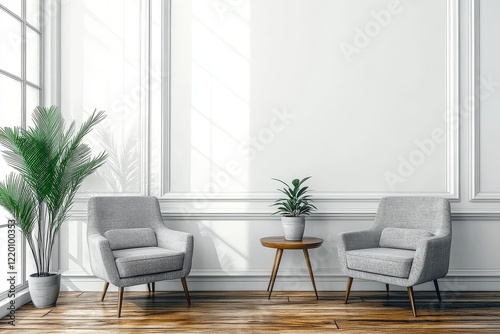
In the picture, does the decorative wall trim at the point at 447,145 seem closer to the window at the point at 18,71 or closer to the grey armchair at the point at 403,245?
the grey armchair at the point at 403,245

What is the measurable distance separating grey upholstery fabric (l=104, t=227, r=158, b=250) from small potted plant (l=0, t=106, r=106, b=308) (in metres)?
0.49

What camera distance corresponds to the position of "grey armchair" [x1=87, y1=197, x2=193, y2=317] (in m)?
3.37

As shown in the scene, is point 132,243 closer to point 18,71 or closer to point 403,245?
point 18,71

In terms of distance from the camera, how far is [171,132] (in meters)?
4.26

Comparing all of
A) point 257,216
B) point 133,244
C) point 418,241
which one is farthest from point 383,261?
point 133,244

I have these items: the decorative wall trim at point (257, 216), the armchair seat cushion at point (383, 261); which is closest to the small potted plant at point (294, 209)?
the decorative wall trim at point (257, 216)

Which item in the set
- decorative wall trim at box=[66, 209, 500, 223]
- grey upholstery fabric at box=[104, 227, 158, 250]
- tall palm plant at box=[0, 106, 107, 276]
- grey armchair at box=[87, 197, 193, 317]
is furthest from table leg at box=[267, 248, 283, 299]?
tall palm plant at box=[0, 106, 107, 276]

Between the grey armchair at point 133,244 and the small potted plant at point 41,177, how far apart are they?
32 cm

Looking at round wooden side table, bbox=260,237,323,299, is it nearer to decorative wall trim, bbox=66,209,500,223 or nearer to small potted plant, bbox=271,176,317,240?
small potted plant, bbox=271,176,317,240

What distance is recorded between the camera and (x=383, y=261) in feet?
11.3

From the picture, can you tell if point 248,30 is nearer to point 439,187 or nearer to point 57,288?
point 439,187

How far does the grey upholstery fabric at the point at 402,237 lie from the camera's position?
12.1 ft

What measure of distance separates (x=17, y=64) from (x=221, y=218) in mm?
2267

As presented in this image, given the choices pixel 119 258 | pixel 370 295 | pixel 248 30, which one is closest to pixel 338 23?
pixel 248 30
